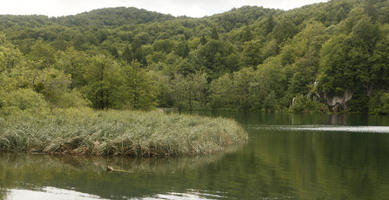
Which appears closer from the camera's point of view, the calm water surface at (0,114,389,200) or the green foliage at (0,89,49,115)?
the calm water surface at (0,114,389,200)

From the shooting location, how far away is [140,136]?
2462 cm

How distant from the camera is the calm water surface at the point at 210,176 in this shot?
50.4ft

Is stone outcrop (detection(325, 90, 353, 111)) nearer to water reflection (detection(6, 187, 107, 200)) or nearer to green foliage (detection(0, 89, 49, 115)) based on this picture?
green foliage (detection(0, 89, 49, 115))

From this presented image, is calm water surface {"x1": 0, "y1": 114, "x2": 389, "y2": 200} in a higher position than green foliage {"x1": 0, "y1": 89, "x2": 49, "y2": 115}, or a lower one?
lower

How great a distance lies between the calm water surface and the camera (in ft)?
50.4

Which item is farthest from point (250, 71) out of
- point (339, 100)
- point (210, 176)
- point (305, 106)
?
point (210, 176)

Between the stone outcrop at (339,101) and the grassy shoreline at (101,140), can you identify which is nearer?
the grassy shoreline at (101,140)

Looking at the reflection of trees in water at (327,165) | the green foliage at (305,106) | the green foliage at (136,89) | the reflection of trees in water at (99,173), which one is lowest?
the reflection of trees in water at (327,165)

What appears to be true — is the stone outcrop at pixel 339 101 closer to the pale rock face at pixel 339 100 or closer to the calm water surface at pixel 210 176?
the pale rock face at pixel 339 100

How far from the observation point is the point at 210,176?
19.2 meters

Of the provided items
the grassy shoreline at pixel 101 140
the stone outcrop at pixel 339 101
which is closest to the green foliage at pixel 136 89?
the grassy shoreline at pixel 101 140

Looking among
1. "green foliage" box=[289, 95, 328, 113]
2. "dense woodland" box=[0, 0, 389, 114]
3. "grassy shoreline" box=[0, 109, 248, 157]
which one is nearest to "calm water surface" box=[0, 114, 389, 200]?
"grassy shoreline" box=[0, 109, 248, 157]

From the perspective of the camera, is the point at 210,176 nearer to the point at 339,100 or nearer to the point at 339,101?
the point at 339,101

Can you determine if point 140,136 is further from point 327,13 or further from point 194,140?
point 327,13
